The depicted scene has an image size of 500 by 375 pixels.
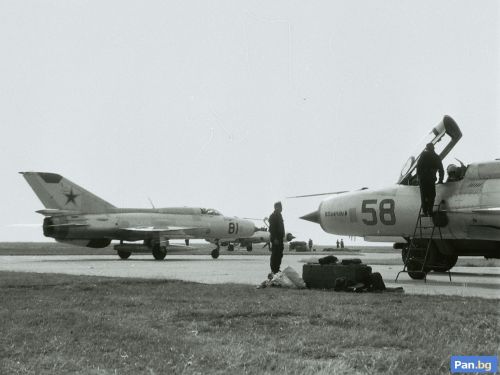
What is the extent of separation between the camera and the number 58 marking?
1331 cm

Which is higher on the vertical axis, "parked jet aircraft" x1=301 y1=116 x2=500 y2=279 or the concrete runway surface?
"parked jet aircraft" x1=301 y1=116 x2=500 y2=279

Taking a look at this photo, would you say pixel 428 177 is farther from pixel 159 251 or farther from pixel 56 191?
pixel 56 191

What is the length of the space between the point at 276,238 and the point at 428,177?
3.27 meters

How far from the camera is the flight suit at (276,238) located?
1255 cm

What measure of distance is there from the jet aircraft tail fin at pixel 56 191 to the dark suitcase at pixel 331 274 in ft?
63.3

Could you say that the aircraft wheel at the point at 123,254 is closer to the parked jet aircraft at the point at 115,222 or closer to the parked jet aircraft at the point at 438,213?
the parked jet aircraft at the point at 115,222

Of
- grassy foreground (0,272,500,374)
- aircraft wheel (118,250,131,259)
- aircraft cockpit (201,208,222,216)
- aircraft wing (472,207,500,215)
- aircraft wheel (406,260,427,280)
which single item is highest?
aircraft cockpit (201,208,222,216)

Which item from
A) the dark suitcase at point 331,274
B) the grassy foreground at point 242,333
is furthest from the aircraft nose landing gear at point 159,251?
the grassy foreground at point 242,333

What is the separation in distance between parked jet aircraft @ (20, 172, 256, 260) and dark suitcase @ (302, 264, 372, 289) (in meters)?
18.8

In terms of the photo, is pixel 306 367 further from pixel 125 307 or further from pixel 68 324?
pixel 125 307

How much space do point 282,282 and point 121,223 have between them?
2024 cm

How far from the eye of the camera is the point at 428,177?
12039 mm

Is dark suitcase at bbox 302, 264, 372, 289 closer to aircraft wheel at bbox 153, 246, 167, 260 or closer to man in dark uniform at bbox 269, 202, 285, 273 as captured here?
man in dark uniform at bbox 269, 202, 285, 273

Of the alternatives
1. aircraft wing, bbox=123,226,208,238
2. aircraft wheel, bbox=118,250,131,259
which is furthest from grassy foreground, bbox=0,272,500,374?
aircraft wheel, bbox=118,250,131,259
